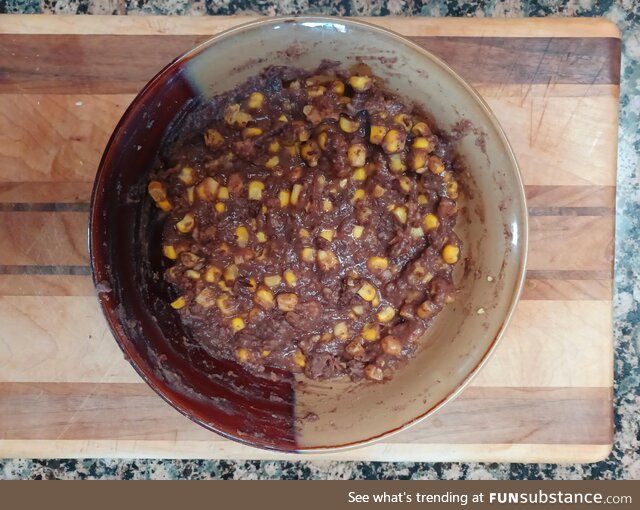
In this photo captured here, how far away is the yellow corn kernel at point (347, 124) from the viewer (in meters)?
1.87

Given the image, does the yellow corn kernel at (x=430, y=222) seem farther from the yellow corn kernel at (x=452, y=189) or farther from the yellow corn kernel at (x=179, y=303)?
the yellow corn kernel at (x=179, y=303)

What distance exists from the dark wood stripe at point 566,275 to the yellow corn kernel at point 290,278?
0.85 metres

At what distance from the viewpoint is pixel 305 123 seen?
74.7 inches

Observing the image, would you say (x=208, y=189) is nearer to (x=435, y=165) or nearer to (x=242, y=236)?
(x=242, y=236)

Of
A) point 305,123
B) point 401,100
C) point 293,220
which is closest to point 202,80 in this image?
point 305,123

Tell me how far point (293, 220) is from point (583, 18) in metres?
1.27

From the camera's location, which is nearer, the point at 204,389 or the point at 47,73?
the point at 204,389

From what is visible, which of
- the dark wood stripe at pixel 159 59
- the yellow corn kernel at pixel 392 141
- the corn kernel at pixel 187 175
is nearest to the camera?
the yellow corn kernel at pixel 392 141

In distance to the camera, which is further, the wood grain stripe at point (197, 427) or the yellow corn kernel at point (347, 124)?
the wood grain stripe at point (197, 427)

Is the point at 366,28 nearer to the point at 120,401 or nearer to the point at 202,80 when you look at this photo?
the point at 202,80

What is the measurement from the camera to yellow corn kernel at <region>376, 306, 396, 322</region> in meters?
1.96

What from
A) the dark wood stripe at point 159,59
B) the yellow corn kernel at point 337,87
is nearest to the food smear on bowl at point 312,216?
the yellow corn kernel at point 337,87

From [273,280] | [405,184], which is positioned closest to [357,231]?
[405,184]

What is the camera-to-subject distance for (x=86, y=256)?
2.09m
